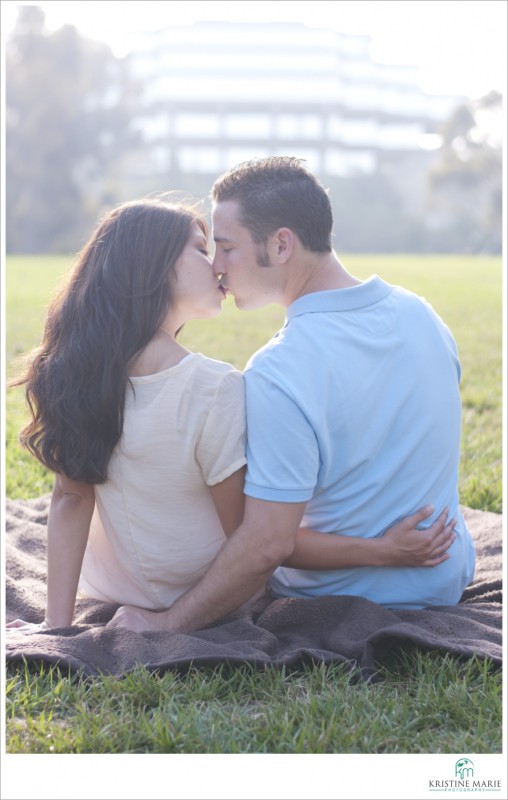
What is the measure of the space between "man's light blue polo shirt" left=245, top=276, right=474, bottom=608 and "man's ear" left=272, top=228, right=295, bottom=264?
15 centimetres

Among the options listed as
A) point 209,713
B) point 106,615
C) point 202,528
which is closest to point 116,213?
point 202,528

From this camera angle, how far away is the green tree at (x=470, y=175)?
1448 inches

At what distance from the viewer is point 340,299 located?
8.43 feet

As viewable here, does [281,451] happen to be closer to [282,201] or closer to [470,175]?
[282,201]

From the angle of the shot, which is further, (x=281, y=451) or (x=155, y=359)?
(x=155, y=359)

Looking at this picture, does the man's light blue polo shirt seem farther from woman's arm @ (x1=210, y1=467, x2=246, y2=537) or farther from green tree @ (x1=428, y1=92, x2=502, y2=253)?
green tree @ (x1=428, y1=92, x2=502, y2=253)

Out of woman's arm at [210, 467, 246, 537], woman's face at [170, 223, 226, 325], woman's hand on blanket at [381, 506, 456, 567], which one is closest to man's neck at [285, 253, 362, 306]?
woman's face at [170, 223, 226, 325]

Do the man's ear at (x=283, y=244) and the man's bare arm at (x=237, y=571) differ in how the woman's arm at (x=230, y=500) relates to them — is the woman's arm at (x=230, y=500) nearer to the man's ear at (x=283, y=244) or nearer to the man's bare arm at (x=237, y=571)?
the man's bare arm at (x=237, y=571)

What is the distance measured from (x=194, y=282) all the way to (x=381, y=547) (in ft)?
2.87

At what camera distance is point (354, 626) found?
246 cm

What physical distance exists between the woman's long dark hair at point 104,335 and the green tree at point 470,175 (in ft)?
115

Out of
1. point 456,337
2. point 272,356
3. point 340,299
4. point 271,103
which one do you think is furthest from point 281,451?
point 271,103

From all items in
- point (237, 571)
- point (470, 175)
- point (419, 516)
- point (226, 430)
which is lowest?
point (237, 571)

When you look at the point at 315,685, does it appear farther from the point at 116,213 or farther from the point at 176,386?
the point at 116,213
